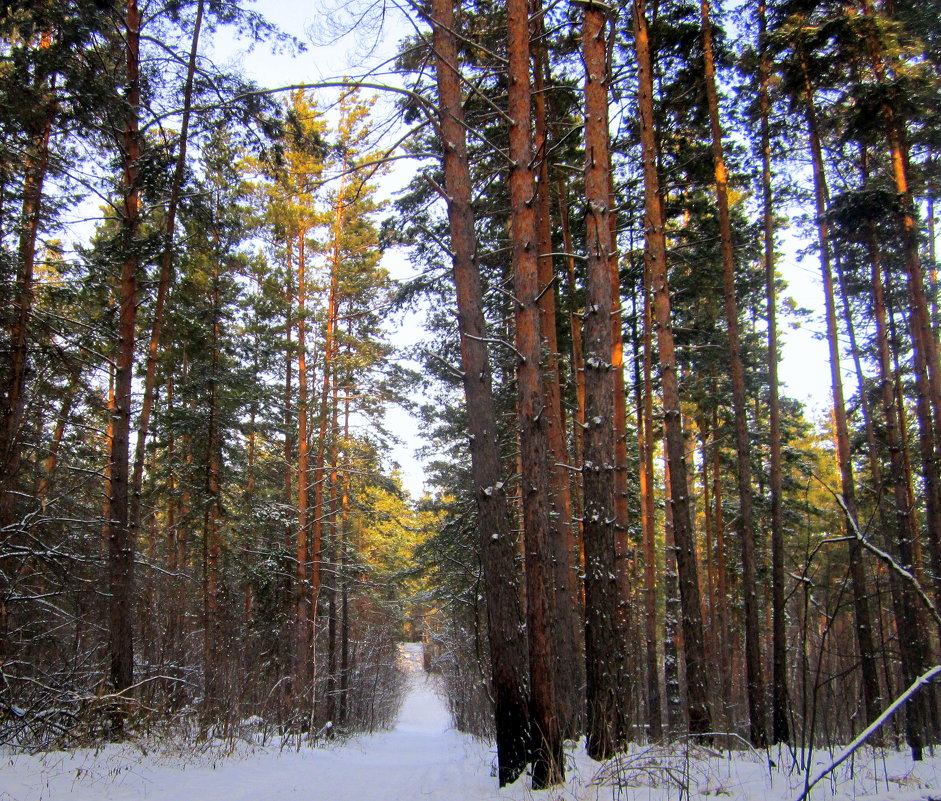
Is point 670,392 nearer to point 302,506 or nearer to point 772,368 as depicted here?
point 772,368

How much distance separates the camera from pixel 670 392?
9.34 metres

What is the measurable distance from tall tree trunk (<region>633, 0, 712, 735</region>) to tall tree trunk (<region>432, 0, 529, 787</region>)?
3606 mm

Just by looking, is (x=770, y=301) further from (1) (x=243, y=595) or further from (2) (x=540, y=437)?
(1) (x=243, y=595)

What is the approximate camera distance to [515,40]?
6.80 metres

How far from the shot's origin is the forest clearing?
6.28 m

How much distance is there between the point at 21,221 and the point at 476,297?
6.90 meters

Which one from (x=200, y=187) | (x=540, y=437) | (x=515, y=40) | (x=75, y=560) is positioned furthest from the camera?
(x=200, y=187)

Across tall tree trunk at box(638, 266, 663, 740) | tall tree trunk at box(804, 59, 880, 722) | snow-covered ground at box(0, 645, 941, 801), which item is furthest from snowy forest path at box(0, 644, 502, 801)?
tall tree trunk at box(804, 59, 880, 722)

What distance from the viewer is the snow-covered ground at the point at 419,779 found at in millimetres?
4625

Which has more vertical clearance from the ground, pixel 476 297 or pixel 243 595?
pixel 476 297

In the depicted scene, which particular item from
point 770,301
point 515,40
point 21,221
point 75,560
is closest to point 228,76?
point 21,221

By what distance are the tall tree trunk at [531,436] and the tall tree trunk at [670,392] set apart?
133 inches

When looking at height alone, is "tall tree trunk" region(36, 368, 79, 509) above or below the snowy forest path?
above

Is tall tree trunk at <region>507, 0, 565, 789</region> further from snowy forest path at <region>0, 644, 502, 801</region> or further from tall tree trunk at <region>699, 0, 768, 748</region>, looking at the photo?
tall tree trunk at <region>699, 0, 768, 748</region>
